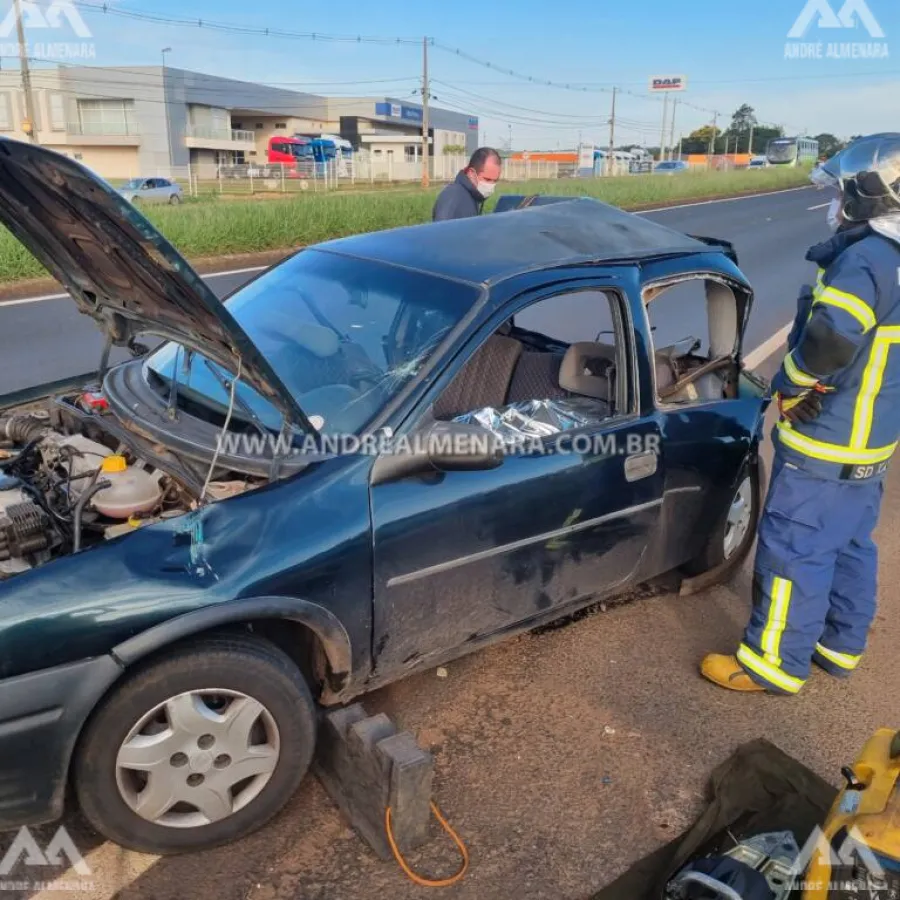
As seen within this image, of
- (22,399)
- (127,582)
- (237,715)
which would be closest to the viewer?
(127,582)

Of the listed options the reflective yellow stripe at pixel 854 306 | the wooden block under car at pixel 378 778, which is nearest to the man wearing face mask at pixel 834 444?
the reflective yellow stripe at pixel 854 306

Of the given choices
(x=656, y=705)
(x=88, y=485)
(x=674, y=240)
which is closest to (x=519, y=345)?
(x=674, y=240)

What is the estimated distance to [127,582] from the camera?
2.24m

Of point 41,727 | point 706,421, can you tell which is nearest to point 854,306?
point 706,421

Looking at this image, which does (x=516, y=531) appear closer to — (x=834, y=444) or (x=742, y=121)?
(x=834, y=444)

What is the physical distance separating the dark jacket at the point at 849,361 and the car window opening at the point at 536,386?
70cm

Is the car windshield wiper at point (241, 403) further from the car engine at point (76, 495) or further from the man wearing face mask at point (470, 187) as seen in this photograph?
the man wearing face mask at point (470, 187)

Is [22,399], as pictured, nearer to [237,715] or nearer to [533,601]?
[237,715]

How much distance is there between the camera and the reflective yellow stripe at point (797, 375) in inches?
125

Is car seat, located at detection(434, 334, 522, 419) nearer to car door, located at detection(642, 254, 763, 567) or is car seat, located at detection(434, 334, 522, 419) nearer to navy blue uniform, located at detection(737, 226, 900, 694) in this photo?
car door, located at detection(642, 254, 763, 567)

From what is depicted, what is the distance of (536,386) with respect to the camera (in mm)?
3922

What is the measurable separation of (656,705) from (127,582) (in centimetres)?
209

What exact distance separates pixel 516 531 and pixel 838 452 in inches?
50.4

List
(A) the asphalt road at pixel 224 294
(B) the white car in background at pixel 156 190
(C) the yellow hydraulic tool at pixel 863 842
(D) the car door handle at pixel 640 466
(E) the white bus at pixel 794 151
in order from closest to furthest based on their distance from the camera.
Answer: (C) the yellow hydraulic tool at pixel 863 842
(D) the car door handle at pixel 640 466
(A) the asphalt road at pixel 224 294
(B) the white car in background at pixel 156 190
(E) the white bus at pixel 794 151
